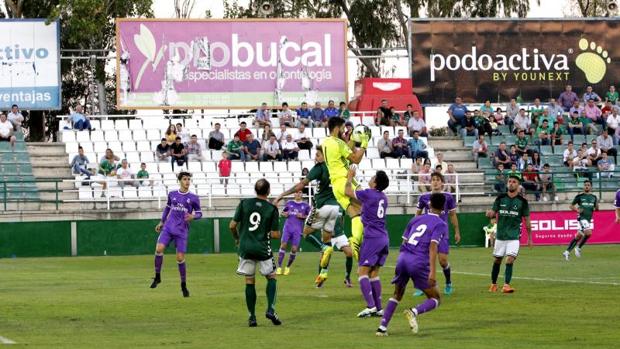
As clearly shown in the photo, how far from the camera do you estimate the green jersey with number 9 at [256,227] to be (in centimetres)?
1836

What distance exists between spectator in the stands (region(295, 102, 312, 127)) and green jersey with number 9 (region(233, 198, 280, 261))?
103 ft

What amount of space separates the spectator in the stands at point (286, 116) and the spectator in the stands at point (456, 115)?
20.1ft

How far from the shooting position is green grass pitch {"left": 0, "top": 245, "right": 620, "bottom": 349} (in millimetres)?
16859

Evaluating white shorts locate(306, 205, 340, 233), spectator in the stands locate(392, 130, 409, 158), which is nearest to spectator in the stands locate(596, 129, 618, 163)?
spectator in the stands locate(392, 130, 409, 158)

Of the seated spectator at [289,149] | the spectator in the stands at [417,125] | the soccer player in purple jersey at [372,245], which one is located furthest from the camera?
the spectator in the stands at [417,125]

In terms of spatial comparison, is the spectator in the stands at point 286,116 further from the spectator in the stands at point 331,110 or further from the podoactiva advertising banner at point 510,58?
the podoactiva advertising banner at point 510,58

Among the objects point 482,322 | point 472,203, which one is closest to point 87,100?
point 472,203

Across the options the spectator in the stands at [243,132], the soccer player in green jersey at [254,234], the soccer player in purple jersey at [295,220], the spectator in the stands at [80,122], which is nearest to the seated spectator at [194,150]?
the spectator in the stands at [243,132]

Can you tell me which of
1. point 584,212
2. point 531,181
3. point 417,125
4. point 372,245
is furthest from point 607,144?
point 372,245

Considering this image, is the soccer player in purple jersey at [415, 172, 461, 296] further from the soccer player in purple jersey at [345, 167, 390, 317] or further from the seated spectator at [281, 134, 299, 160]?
the seated spectator at [281, 134, 299, 160]

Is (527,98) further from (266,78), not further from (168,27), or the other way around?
(168,27)

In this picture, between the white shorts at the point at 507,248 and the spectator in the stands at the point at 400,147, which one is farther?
the spectator in the stands at the point at 400,147

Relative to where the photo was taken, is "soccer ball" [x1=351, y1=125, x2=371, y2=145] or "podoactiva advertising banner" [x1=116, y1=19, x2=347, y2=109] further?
"podoactiva advertising banner" [x1=116, y1=19, x2=347, y2=109]

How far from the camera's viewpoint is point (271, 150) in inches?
1865
